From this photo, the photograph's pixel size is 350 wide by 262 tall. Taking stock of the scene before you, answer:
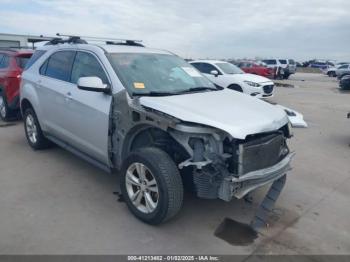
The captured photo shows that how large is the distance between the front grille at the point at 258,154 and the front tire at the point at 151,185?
0.60 m

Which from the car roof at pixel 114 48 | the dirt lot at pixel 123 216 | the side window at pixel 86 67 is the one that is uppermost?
Answer: the car roof at pixel 114 48

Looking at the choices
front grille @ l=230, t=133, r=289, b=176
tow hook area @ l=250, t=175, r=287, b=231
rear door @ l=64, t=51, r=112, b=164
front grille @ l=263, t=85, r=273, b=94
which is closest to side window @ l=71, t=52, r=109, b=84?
rear door @ l=64, t=51, r=112, b=164

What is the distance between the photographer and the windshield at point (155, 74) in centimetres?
386

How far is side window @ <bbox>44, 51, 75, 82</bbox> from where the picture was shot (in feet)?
15.4

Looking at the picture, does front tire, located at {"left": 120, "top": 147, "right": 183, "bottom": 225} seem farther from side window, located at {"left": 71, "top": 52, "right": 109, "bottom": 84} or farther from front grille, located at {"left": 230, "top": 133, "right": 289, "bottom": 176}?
side window, located at {"left": 71, "top": 52, "right": 109, "bottom": 84}

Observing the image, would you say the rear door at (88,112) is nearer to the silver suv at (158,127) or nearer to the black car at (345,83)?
the silver suv at (158,127)

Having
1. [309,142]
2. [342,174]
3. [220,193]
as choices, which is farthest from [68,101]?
[309,142]

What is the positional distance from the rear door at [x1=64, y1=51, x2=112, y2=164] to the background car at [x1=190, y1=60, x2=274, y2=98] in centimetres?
786

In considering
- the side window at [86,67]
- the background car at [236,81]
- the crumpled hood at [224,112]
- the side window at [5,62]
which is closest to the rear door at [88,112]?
the side window at [86,67]

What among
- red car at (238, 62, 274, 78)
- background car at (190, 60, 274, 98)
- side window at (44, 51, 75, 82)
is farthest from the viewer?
red car at (238, 62, 274, 78)

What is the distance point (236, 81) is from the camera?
12.3m

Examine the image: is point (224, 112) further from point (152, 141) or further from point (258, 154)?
point (152, 141)

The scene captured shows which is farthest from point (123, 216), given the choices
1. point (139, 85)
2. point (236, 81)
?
point (236, 81)

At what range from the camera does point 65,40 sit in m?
5.19
